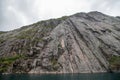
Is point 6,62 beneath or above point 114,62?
above

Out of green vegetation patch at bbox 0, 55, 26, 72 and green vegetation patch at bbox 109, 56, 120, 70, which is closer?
green vegetation patch at bbox 0, 55, 26, 72

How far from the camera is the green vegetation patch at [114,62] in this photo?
185650 millimetres

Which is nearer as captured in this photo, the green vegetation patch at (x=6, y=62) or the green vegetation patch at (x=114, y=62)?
the green vegetation patch at (x=6, y=62)

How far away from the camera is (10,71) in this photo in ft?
592

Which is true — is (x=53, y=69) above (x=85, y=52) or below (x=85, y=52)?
below

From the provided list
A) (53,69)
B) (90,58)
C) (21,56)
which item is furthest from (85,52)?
(21,56)

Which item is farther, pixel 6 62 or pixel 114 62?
pixel 6 62

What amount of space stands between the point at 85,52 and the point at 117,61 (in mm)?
30372

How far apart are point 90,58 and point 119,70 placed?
2769cm

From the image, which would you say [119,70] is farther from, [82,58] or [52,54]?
[52,54]

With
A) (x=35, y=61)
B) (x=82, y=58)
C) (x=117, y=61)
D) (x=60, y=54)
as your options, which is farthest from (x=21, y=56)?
(x=117, y=61)

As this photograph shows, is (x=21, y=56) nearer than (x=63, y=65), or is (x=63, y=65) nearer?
(x=63, y=65)

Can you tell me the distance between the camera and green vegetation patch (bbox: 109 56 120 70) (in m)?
186

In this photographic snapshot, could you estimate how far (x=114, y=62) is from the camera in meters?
189
